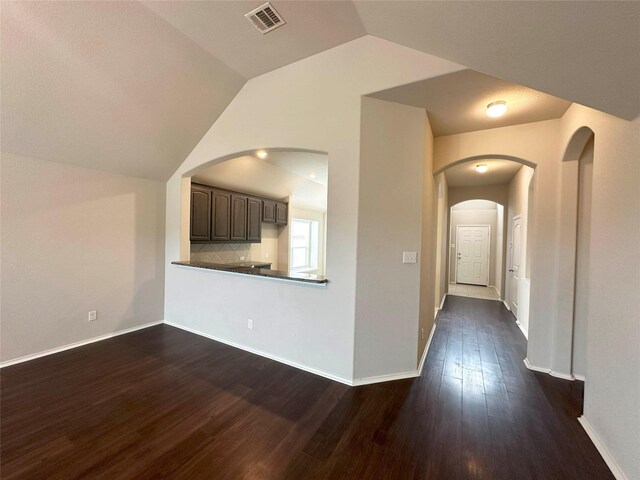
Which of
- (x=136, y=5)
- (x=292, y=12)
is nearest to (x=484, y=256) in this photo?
(x=292, y=12)

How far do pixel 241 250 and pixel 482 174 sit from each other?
5.19m

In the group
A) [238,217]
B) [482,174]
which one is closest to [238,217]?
[238,217]

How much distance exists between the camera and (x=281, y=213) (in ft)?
20.8

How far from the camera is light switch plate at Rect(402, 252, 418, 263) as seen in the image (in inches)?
102

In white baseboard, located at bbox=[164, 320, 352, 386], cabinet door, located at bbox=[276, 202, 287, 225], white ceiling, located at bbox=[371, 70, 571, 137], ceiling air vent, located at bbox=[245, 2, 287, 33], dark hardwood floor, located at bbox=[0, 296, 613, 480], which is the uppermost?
ceiling air vent, located at bbox=[245, 2, 287, 33]

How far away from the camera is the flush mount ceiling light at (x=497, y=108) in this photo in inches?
94.7

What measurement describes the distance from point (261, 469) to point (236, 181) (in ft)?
14.3

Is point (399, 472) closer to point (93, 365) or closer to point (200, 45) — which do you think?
point (93, 365)

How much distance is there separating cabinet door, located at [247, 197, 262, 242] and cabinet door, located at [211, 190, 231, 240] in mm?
519

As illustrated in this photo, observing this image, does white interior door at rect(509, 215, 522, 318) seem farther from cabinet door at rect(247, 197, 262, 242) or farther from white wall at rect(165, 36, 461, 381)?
cabinet door at rect(247, 197, 262, 242)

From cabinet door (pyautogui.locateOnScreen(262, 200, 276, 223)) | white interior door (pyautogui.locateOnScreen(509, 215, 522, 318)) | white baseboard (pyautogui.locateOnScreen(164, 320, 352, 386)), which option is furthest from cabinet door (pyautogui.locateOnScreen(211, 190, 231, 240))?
white interior door (pyautogui.locateOnScreen(509, 215, 522, 318))

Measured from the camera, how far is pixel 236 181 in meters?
4.90

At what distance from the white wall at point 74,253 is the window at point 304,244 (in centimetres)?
399

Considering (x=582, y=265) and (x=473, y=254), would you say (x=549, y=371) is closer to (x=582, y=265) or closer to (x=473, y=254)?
(x=582, y=265)
